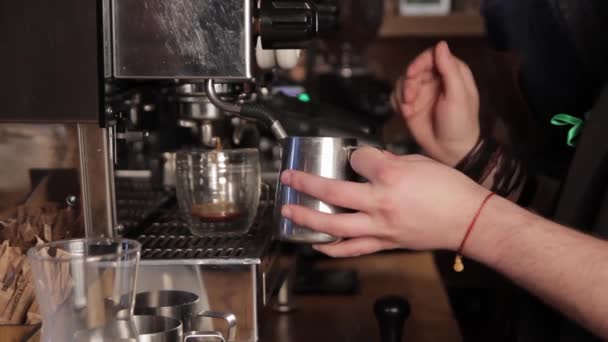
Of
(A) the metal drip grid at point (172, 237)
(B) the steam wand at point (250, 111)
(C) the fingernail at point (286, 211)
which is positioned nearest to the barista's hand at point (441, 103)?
(A) the metal drip grid at point (172, 237)

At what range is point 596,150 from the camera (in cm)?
108

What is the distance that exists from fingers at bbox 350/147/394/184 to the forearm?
0.11 meters

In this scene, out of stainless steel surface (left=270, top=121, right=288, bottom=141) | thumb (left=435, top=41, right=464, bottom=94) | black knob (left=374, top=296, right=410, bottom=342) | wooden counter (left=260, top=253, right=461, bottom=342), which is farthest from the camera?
thumb (left=435, top=41, right=464, bottom=94)

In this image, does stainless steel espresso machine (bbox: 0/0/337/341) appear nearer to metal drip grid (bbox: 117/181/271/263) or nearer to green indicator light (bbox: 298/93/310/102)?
metal drip grid (bbox: 117/181/271/263)

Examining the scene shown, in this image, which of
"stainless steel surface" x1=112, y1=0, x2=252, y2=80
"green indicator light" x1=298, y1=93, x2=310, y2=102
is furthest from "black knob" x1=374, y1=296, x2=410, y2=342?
"green indicator light" x1=298, y1=93, x2=310, y2=102

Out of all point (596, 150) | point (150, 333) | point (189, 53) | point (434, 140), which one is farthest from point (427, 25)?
point (150, 333)

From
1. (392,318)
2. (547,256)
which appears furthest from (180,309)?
(547,256)

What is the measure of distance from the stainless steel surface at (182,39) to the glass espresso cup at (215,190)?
15 cm

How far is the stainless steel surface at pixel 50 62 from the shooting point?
2.87 feet

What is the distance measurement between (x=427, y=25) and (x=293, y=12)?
1.62 m

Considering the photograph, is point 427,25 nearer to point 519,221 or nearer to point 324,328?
point 324,328

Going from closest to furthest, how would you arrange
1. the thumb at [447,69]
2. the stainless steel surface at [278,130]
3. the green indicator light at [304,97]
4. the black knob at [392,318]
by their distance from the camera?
the stainless steel surface at [278,130] → the black knob at [392,318] → the thumb at [447,69] → the green indicator light at [304,97]

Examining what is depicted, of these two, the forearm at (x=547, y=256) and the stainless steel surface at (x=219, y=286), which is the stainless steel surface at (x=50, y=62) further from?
the forearm at (x=547, y=256)

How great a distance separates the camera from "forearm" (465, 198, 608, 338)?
853 mm
